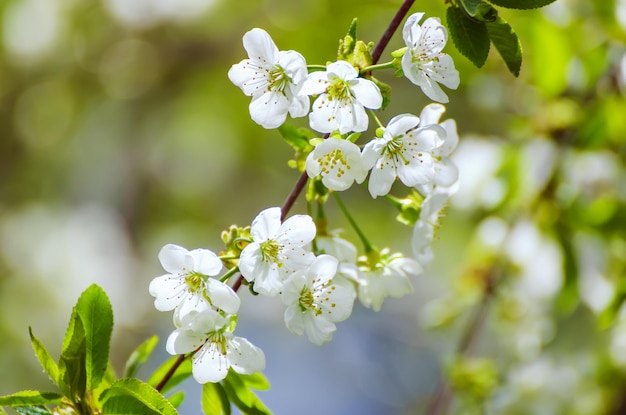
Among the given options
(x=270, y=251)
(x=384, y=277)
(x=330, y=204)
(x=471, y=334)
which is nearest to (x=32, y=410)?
(x=270, y=251)

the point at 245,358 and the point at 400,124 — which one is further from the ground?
the point at 400,124

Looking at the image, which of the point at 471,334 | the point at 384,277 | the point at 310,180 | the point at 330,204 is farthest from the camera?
the point at 330,204

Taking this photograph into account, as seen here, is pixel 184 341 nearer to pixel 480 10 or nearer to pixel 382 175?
pixel 382 175

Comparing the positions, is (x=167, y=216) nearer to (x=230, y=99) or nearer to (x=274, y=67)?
(x=230, y=99)

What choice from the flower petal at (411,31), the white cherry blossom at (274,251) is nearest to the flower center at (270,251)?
the white cherry blossom at (274,251)

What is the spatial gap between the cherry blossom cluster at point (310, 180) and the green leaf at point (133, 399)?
0.04m

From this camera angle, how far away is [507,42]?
653 millimetres

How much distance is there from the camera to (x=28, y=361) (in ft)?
7.52

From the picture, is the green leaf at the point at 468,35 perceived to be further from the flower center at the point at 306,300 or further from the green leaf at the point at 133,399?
the green leaf at the point at 133,399

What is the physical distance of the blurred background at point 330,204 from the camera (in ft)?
4.69

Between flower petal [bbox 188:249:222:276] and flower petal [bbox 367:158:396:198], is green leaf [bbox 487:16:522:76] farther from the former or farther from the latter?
flower petal [bbox 188:249:222:276]

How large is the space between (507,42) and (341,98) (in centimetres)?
16

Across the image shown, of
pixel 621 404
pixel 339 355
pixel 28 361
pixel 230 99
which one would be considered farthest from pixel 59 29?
pixel 621 404

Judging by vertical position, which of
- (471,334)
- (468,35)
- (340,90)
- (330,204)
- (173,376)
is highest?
(330,204)
